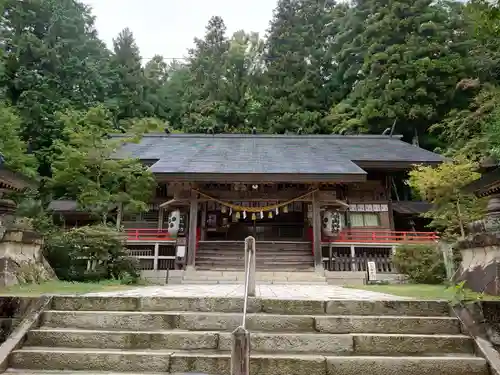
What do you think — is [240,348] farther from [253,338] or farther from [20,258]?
[20,258]

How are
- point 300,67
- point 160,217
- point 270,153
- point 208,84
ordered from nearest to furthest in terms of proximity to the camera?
1. point 160,217
2. point 270,153
3. point 300,67
4. point 208,84

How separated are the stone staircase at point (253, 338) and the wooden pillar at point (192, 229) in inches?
313

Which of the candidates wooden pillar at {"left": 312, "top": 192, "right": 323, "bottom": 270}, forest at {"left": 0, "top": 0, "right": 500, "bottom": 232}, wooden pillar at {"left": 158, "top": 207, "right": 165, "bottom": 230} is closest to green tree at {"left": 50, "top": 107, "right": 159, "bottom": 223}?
forest at {"left": 0, "top": 0, "right": 500, "bottom": 232}

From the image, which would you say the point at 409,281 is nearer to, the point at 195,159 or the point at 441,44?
the point at 195,159

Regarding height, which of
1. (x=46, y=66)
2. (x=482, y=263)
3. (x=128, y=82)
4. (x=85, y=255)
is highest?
(x=128, y=82)

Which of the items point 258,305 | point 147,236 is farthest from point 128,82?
point 258,305

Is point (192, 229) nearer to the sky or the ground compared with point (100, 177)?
nearer to the ground

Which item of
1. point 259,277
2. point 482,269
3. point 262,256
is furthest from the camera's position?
point 262,256

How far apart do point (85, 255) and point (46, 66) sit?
19.6 metres

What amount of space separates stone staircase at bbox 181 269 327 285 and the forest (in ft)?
11.3

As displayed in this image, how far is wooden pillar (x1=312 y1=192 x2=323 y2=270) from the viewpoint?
12164 millimetres

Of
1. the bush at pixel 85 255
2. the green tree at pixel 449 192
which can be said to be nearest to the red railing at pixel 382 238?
the green tree at pixel 449 192

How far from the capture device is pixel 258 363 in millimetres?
3471

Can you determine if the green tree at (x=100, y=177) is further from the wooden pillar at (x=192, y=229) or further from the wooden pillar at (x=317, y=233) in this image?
the wooden pillar at (x=317, y=233)
